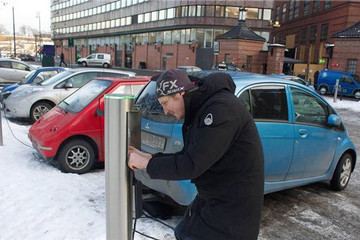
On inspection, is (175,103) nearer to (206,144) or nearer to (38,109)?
(206,144)

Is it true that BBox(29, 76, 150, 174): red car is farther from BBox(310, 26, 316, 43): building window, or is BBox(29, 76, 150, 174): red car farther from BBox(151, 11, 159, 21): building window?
BBox(151, 11, 159, 21): building window

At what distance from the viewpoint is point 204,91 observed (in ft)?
5.96

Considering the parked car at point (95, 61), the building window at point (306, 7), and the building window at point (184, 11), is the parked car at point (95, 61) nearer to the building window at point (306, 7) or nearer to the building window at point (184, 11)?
the building window at point (184, 11)

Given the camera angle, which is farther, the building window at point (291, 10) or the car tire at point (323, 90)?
the building window at point (291, 10)

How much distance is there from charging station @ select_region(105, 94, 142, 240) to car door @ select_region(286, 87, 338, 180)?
2989 millimetres

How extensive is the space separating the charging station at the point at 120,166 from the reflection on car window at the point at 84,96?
4145 millimetres

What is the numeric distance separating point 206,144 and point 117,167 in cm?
53

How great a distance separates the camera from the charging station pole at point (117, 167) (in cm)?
183

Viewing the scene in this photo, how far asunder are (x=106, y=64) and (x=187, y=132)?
163 feet

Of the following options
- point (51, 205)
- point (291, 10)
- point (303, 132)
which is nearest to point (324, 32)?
point (291, 10)

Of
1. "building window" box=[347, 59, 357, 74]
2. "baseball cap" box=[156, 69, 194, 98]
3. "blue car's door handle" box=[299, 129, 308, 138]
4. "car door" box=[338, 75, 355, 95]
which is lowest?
"car door" box=[338, 75, 355, 95]

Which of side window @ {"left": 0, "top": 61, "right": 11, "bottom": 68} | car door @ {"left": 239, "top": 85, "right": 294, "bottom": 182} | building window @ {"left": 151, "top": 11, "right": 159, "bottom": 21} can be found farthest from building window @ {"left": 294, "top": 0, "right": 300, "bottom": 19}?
car door @ {"left": 239, "top": 85, "right": 294, "bottom": 182}

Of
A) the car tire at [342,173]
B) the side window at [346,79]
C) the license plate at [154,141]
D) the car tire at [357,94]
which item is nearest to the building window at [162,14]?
the side window at [346,79]

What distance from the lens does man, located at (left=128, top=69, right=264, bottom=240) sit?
169 centimetres
